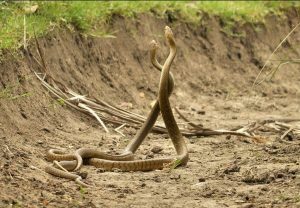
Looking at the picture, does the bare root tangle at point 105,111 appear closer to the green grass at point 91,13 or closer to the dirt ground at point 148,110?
the dirt ground at point 148,110

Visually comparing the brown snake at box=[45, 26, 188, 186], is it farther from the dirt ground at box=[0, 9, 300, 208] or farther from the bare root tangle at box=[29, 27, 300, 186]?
the dirt ground at box=[0, 9, 300, 208]

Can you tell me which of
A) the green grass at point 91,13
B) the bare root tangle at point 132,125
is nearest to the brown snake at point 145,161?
the bare root tangle at point 132,125

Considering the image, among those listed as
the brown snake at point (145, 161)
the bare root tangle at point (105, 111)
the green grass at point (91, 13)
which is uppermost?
the green grass at point (91, 13)

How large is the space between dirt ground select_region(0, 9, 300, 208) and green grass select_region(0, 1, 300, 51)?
13 centimetres

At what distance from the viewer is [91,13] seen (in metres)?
10.6

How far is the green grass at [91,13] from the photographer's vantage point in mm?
9009

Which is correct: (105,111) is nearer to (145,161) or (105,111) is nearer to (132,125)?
(132,125)

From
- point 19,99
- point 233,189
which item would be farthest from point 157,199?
point 19,99

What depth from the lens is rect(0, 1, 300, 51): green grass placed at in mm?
9009

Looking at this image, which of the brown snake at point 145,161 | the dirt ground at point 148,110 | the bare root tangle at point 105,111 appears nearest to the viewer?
the dirt ground at point 148,110

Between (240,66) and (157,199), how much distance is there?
7190 millimetres

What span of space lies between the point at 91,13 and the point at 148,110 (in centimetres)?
135

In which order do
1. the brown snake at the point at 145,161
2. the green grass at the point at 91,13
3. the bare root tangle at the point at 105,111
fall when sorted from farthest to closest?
the green grass at the point at 91,13
the bare root tangle at the point at 105,111
the brown snake at the point at 145,161

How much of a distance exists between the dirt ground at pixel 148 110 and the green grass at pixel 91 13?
0.13 metres
